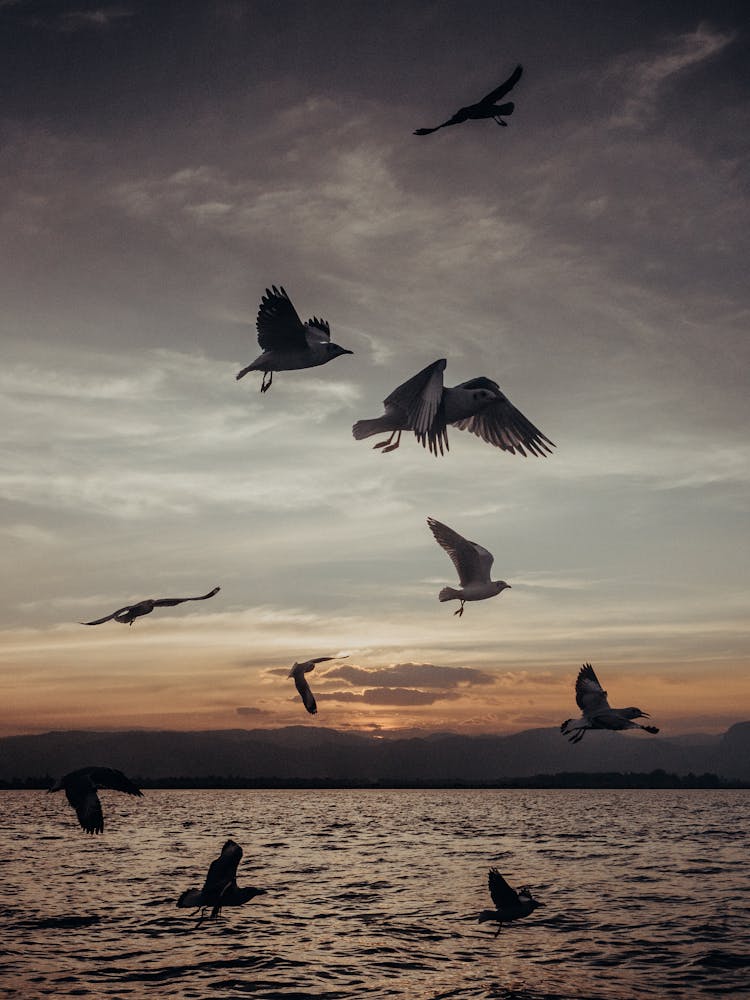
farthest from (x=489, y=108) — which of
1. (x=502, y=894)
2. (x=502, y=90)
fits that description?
(x=502, y=894)

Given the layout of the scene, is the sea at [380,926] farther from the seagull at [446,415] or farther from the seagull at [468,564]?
the seagull at [446,415]

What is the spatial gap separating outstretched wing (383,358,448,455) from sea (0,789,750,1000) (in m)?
13.0

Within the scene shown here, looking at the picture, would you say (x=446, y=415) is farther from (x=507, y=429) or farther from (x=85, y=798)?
(x=85, y=798)

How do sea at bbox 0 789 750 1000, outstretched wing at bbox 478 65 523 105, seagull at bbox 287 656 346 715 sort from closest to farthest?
outstretched wing at bbox 478 65 523 105, seagull at bbox 287 656 346 715, sea at bbox 0 789 750 1000

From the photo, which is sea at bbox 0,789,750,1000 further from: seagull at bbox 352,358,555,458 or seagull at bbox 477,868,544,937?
seagull at bbox 352,358,555,458

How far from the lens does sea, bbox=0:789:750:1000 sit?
78.1 ft

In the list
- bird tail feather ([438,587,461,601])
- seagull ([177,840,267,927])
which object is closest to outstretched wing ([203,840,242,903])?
seagull ([177,840,267,927])

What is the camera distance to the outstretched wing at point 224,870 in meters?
19.4

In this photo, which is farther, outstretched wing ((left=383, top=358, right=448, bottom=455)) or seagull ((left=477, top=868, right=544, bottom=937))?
seagull ((left=477, top=868, right=544, bottom=937))

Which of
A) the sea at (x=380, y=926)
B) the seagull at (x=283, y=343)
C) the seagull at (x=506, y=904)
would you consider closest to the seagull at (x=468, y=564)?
the seagull at (x=283, y=343)

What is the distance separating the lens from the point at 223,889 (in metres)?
19.5

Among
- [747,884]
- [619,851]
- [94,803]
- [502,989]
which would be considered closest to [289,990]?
[502,989]

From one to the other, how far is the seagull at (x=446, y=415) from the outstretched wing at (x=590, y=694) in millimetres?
5155

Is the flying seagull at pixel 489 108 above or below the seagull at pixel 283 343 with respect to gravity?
above
